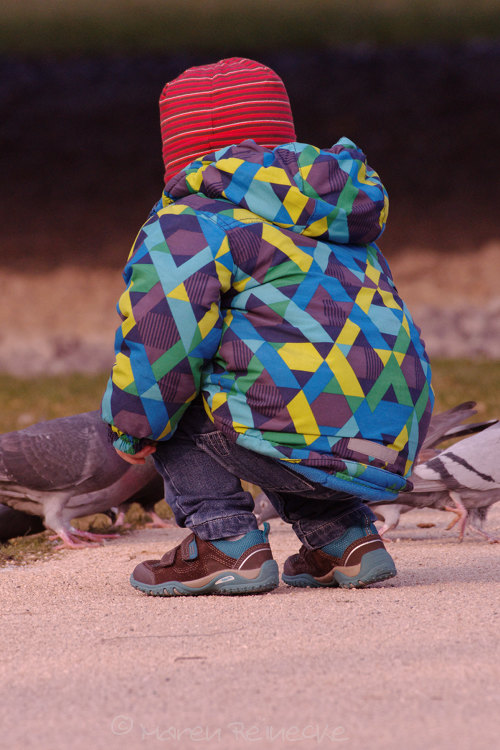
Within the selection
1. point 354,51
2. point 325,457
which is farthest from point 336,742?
point 354,51

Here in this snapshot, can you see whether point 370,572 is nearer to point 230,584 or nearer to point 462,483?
point 230,584

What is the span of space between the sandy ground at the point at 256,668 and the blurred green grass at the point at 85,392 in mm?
5597

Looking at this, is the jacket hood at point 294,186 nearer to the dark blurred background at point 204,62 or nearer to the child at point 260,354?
the child at point 260,354

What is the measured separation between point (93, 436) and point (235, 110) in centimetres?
183

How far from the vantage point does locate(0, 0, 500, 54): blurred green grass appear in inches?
416

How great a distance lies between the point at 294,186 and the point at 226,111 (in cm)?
36

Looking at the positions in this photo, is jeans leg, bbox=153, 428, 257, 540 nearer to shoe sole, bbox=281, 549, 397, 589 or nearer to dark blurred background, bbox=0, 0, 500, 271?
shoe sole, bbox=281, 549, 397, 589

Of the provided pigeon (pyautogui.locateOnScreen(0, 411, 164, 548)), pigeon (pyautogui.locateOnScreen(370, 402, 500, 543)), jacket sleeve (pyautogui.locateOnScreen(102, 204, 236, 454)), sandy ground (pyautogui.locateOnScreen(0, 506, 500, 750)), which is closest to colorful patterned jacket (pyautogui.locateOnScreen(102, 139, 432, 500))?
jacket sleeve (pyautogui.locateOnScreen(102, 204, 236, 454))

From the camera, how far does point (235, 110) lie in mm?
2482

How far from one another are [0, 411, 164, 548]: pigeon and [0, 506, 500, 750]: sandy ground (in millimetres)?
1217

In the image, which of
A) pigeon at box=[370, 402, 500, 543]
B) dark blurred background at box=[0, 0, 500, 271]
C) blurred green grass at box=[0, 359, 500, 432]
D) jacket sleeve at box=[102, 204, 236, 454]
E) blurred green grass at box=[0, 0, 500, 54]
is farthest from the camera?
dark blurred background at box=[0, 0, 500, 271]

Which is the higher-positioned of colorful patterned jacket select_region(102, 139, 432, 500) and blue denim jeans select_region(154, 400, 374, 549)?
colorful patterned jacket select_region(102, 139, 432, 500)

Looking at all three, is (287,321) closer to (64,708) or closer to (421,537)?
(64,708)

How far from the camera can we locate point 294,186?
90.4 inches
